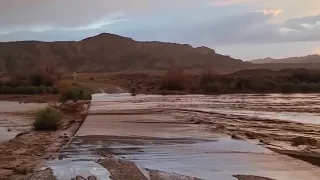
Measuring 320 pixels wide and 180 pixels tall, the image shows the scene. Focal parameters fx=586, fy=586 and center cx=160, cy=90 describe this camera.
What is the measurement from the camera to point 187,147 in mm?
19406

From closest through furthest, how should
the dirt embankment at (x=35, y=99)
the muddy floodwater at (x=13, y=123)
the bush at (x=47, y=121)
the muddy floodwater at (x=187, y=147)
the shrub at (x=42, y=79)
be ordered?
the muddy floodwater at (x=187, y=147) → the muddy floodwater at (x=13, y=123) → the bush at (x=47, y=121) → the dirt embankment at (x=35, y=99) → the shrub at (x=42, y=79)

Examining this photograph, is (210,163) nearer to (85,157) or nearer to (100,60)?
(85,157)

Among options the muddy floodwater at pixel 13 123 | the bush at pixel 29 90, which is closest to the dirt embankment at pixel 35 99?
the bush at pixel 29 90

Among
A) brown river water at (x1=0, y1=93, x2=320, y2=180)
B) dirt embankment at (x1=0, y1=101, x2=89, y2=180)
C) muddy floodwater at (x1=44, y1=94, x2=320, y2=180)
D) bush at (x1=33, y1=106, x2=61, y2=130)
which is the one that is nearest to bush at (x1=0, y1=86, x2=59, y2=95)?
brown river water at (x1=0, y1=93, x2=320, y2=180)

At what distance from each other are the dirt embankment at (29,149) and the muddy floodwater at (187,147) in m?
0.53

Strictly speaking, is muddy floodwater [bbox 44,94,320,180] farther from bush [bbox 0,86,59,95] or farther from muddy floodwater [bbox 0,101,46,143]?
bush [bbox 0,86,59,95]

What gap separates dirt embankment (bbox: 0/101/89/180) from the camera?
1484cm

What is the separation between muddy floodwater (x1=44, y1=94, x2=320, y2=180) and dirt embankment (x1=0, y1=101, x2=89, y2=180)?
53cm

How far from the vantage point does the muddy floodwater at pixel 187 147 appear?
46.5ft

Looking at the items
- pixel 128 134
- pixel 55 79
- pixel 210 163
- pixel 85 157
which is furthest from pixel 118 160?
pixel 55 79

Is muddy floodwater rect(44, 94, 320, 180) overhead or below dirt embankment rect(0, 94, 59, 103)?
below

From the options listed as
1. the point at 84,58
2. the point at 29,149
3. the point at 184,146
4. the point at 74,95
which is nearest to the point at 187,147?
the point at 184,146

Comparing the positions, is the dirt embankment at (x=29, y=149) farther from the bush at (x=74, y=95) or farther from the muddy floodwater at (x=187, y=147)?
the bush at (x=74, y=95)

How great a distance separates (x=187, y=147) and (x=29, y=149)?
5.26 meters
